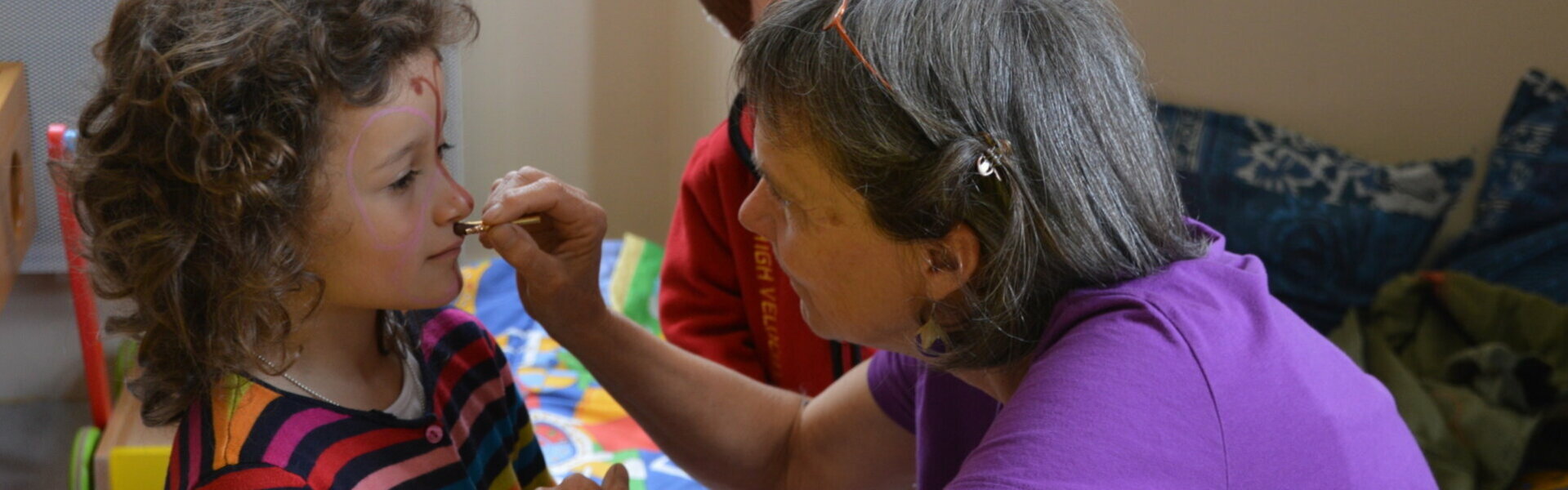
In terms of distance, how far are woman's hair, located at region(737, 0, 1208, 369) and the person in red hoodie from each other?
1.75ft

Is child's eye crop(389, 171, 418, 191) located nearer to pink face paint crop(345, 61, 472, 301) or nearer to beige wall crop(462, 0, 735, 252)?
pink face paint crop(345, 61, 472, 301)

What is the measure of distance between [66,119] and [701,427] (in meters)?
1.06

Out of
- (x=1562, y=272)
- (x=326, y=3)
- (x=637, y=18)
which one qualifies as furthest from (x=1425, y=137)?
(x=326, y=3)

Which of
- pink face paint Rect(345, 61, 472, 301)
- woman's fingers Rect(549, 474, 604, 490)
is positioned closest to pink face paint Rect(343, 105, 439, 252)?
pink face paint Rect(345, 61, 472, 301)

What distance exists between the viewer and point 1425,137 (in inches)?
90.6

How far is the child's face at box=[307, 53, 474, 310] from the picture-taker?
0.96 m

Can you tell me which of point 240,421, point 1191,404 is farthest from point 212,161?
point 1191,404

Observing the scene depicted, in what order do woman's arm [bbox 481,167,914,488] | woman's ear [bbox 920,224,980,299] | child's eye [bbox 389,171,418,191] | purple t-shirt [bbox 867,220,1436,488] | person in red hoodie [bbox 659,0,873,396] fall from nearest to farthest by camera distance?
purple t-shirt [bbox 867,220,1436,488], woman's ear [bbox 920,224,980,299], child's eye [bbox 389,171,418,191], woman's arm [bbox 481,167,914,488], person in red hoodie [bbox 659,0,873,396]

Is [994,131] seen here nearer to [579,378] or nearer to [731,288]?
[731,288]

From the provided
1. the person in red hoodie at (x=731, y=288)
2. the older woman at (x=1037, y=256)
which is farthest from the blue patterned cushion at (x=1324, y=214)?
the older woman at (x=1037, y=256)

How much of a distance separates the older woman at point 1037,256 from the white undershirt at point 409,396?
17 centimetres

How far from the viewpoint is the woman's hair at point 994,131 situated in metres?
0.82

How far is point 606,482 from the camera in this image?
3.32 feet

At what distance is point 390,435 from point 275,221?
18 centimetres
